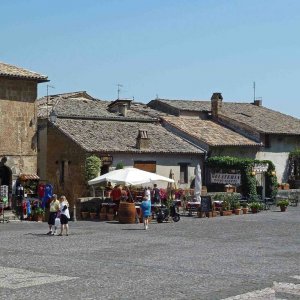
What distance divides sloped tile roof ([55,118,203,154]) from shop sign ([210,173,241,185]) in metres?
1.79

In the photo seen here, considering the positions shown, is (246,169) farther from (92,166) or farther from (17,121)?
(17,121)

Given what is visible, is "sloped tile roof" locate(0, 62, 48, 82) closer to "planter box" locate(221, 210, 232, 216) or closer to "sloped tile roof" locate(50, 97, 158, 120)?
"sloped tile roof" locate(50, 97, 158, 120)

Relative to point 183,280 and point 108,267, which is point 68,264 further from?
point 183,280

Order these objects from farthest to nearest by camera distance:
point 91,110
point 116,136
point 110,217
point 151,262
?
point 91,110, point 116,136, point 110,217, point 151,262

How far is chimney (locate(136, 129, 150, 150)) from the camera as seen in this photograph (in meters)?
38.8

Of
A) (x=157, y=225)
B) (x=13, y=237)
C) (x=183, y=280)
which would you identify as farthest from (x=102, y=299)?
(x=157, y=225)

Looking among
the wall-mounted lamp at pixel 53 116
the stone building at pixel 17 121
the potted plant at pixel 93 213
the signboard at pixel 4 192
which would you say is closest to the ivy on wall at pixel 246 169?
the wall-mounted lamp at pixel 53 116

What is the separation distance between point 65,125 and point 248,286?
2702cm

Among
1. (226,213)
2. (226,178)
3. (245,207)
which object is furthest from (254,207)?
(226,178)

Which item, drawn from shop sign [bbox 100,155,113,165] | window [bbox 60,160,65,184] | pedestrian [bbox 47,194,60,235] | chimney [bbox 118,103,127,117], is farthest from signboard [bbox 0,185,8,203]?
chimney [bbox 118,103,127,117]

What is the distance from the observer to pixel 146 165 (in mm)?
38969

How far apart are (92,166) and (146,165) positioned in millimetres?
4188

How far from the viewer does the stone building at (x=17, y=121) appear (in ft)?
101

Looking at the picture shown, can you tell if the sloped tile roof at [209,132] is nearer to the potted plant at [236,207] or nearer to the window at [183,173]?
the window at [183,173]
